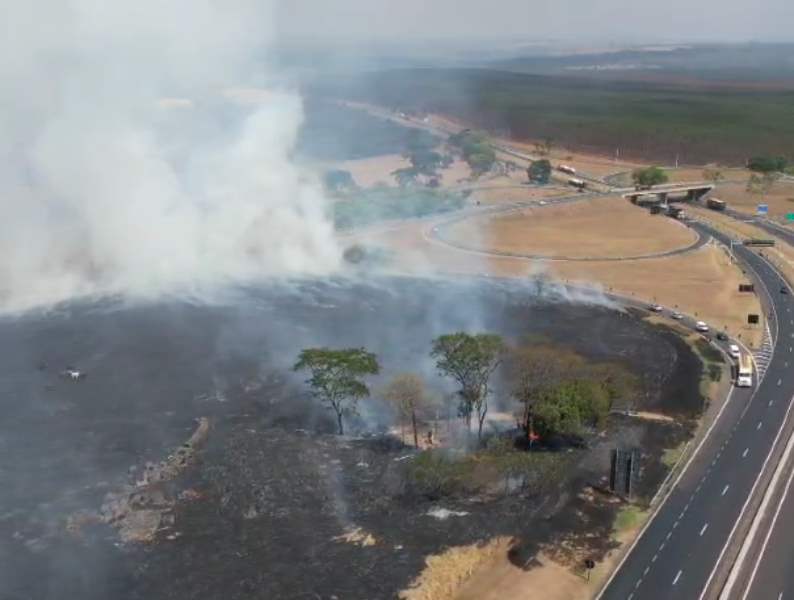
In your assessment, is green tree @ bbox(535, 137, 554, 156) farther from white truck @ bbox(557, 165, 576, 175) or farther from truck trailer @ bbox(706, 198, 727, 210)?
truck trailer @ bbox(706, 198, 727, 210)

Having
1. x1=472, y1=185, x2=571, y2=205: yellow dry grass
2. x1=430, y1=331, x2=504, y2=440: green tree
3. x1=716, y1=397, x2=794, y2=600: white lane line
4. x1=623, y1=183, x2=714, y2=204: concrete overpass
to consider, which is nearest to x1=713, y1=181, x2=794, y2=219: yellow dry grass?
x1=623, y1=183, x2=714, y2=204: concrete overpass

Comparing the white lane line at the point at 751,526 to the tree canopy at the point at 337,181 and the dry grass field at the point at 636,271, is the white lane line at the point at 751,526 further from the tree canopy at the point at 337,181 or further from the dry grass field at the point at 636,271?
the tree canopy at the point at 337,181

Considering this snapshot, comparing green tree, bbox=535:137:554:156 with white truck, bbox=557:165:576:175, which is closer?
white truck, bbox=557:165:576:175

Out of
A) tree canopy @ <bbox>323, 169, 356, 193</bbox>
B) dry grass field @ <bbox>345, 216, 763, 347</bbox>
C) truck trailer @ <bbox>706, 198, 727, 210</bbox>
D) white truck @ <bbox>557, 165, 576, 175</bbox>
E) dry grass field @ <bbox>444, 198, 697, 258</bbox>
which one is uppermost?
white truck @ <bbox>557, 165, 576, 175</bbox>

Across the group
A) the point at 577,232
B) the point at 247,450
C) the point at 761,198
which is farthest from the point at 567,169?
the point at 247,450

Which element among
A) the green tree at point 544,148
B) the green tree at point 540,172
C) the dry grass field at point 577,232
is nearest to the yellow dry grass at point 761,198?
Result: the dry grass field at point 577,232

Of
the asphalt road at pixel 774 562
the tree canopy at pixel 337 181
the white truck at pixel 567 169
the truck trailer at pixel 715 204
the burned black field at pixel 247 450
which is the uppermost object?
the white truck at pixel 567 169

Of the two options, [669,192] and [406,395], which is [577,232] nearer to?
[669,192]
